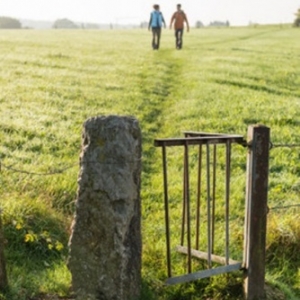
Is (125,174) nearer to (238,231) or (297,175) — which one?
(238,231)

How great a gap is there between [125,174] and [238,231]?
8.40 feet

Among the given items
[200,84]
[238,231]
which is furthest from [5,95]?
[238,231]

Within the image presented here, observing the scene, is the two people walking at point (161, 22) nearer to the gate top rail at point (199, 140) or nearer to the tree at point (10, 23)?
the gate top rail at point (199, 140)

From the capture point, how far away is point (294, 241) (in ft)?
22.5

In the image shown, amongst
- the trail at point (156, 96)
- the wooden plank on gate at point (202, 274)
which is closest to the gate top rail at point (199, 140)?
the wooden plank on gate at point (202, 274)

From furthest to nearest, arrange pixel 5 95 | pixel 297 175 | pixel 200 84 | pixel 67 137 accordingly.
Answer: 1. pixel 200 84
2. pixel 5 95
3. pixel 67 137
4. pixel 297 175

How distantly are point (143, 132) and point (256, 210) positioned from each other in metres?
6.72

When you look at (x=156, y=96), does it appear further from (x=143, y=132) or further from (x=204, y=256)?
(x=204, y=256)

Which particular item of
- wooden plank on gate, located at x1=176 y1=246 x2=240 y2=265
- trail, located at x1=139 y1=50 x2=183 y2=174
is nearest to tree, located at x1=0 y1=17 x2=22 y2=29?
trail, located at x1=139 y1=50 x2=183 y2=174

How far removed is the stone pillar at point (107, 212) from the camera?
203 inches

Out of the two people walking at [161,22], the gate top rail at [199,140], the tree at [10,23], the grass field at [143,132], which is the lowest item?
the grass field at [143,132]

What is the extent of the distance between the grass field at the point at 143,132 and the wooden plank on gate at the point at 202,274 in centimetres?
20

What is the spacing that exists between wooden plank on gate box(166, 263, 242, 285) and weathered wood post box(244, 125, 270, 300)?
0.44 feet

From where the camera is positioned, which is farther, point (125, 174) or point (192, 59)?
point (192, 59)
